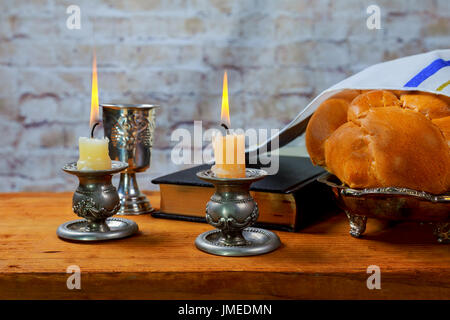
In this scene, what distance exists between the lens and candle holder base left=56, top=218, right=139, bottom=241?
29.2 inches

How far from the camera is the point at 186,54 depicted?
4.61 ft

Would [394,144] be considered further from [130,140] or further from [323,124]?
[130,140]

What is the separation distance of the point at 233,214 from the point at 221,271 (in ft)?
0.26

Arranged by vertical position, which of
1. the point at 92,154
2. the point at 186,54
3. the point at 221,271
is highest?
the point at 186,54

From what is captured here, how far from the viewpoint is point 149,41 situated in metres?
1.40

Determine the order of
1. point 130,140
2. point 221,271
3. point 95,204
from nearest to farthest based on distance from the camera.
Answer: point 221,271, point 95,204, point 130,140

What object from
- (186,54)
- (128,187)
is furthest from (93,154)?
(186,54)

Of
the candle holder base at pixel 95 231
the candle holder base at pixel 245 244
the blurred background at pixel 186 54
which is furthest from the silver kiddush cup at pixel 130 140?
the blurred background at pixel 186 54

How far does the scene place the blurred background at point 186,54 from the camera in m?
1.38

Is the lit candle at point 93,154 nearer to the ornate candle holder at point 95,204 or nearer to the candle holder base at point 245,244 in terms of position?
the ornate candle holder at point 95,204

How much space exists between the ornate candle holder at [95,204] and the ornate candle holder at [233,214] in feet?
0.46

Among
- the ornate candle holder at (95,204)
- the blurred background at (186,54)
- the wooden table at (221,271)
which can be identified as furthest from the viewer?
the blurred background at (186,54)

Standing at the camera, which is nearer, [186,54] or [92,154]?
[92,154]
